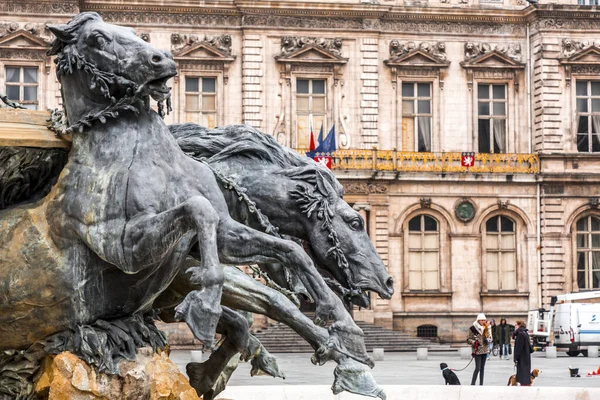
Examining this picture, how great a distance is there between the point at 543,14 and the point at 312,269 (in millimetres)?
30692

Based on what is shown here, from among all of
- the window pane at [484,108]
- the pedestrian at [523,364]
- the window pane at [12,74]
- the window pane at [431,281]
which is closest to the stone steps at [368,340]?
the window pane at [431,281]

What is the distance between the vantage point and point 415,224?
115 ft

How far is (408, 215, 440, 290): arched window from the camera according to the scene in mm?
35031

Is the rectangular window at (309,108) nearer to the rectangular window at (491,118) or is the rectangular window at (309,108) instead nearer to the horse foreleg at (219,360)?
the rectangular window at (491,118)

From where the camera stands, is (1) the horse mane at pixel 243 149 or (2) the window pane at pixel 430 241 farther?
(2) the window pane at pixel 430 241

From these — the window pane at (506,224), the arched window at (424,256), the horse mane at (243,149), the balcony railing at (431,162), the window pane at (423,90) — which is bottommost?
the arched window at (424,256)

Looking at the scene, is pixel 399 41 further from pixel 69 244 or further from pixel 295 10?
pixel 69 244

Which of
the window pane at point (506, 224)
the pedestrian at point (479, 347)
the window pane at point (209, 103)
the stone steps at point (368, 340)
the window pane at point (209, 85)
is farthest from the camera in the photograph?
the window pane at point (506, 224)

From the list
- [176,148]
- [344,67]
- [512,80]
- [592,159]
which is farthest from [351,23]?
[176,148]

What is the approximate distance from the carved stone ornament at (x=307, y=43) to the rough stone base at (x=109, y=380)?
28.5 meters

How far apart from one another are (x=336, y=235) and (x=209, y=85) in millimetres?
27777

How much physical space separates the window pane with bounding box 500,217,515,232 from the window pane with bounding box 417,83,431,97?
445 centimetres

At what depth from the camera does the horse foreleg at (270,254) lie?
598cm

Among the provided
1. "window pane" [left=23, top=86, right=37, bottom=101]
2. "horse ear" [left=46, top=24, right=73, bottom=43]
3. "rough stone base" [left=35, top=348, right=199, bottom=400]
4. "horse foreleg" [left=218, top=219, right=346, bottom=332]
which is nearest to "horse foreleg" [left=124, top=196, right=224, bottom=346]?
"horse foreleg" [left=218, top=219, right=346, bottom=332]
